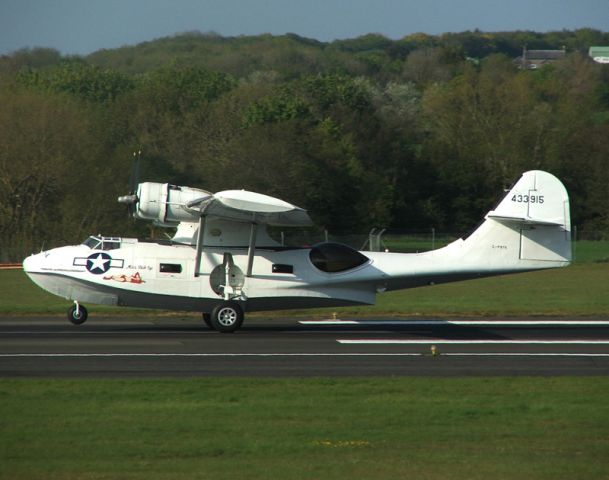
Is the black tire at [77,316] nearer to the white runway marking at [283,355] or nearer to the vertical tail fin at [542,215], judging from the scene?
the white runway marking at [283,355]

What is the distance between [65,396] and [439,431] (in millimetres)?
5111

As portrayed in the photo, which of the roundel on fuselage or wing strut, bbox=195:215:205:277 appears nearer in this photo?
wing strut, bbox=195:215:205:277

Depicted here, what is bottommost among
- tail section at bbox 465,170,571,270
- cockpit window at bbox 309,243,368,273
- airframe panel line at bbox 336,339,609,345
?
airframe panel line at bbox 336,339,609,345

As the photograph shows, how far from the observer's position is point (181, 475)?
10031mm

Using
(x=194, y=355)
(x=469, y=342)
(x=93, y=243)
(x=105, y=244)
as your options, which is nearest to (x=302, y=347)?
(x=194, y=355)

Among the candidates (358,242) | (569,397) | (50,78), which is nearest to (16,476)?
(569,397)

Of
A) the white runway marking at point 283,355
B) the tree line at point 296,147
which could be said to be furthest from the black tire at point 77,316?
the tree line at point 296,147

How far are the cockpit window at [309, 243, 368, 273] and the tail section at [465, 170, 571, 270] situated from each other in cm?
257

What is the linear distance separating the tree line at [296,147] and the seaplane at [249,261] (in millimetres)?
22492

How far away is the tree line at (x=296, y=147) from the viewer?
47.5 meters

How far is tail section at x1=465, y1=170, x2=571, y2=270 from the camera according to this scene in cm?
2280

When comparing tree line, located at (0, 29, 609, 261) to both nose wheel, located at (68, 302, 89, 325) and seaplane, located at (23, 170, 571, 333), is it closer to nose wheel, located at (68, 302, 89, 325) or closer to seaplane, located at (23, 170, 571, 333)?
nose wheel, located at (68, 302, 89, 325)

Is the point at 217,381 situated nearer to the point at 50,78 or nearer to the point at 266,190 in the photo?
the point at 266,190

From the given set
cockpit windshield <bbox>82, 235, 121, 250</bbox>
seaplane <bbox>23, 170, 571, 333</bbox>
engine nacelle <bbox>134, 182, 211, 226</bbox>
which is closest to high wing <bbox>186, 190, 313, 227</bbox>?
seaplane <bbox>23, 170, 571, 333</bbox>
